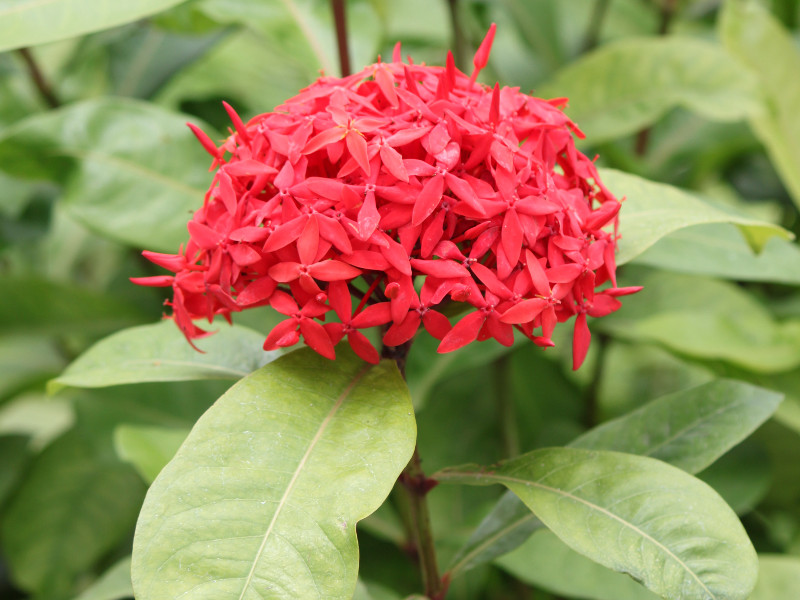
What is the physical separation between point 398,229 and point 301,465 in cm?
22

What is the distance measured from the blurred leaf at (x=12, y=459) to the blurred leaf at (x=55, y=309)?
1.12ft

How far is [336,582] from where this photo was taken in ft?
1.90

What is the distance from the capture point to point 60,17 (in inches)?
36.1

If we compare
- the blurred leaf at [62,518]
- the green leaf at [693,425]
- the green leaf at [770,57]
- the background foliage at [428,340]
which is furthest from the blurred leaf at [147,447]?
the green leaf at [770,57]

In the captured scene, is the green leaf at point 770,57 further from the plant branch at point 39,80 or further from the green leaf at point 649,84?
the plant branch at point 39,80

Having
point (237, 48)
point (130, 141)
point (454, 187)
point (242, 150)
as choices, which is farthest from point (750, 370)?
point (237, 48)

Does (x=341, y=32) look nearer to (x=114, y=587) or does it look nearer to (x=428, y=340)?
(x=428, y=340)

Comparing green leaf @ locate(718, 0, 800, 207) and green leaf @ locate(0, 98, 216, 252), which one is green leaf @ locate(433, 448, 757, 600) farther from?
green leaf @ locate(718, 0, 800, 207)

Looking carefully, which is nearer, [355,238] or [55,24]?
[355,238]

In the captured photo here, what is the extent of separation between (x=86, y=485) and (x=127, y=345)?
78cm

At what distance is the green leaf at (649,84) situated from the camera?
133cm

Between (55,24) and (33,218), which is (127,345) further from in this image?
(33,218)

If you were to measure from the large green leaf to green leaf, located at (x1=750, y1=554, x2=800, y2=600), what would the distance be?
303 millimetres

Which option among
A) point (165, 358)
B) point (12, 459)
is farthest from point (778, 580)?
point (12, 459)
